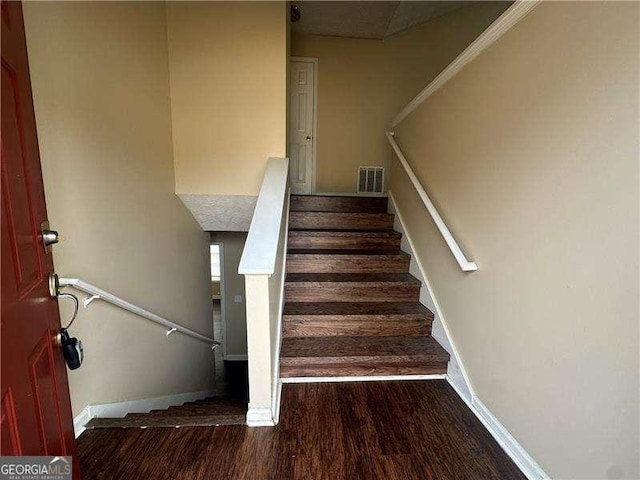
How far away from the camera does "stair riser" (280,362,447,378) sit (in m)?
1.95

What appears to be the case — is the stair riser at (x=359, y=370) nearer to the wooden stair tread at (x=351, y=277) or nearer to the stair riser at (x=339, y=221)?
the wooden stair tread at (x=351, y=277)

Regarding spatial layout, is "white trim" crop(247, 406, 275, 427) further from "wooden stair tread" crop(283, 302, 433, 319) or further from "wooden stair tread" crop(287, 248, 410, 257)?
"wooden stair tread" crop(287, 248, 410, 257)

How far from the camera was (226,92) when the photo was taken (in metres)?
2.59

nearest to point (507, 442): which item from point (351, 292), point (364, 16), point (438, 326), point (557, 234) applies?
point (438, 326)

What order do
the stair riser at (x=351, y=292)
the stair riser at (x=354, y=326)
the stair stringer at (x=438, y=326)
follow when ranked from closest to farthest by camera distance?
the stair stringer at (x=438, y=326) → the stair riser at (x=354, y=326) → the stair riser at (x=351, y=292)

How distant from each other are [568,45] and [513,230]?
0.74m

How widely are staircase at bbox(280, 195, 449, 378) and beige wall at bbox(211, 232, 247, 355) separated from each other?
1.84 metres

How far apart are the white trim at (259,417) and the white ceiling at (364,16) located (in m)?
3.62

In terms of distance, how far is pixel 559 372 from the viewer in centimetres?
120

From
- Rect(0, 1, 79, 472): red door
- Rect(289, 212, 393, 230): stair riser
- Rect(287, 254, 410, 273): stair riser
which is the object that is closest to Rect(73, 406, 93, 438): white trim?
Rect(0, 1, 79, 472): red door

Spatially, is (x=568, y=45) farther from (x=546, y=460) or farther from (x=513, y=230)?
(x=546, y=460)

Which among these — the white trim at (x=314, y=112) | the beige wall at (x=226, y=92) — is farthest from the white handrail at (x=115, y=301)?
the white trim at (x=314, y=112)

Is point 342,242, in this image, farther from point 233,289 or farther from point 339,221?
point 233,289

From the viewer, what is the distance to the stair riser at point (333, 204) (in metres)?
3.27
